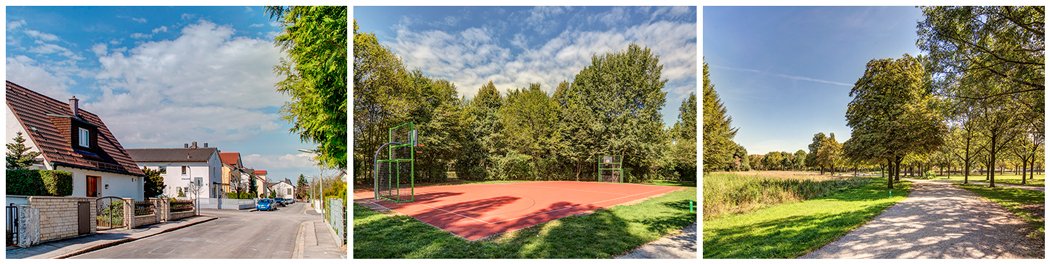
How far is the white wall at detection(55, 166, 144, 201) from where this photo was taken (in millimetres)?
8430

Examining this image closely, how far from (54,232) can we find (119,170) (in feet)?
17.1

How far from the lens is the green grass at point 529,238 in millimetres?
3062

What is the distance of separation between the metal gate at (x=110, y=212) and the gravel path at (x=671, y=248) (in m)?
9.98

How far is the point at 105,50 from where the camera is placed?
511cm

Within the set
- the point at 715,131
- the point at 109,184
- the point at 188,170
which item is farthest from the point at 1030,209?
the point at 188,170

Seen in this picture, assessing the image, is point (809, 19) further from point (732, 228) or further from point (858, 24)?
point (732, 228)

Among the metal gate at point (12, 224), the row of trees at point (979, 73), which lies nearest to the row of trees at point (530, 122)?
the row of trees at point (979, 73)

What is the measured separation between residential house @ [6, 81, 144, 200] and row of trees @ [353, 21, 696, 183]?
23.4ft

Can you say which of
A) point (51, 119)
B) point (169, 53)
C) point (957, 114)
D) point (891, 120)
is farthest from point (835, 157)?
point (51, 119)

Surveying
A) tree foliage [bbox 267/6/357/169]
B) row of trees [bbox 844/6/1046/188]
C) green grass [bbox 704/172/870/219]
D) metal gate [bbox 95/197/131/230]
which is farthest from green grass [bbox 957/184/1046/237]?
metal gate [bbox 95/197/131/230]

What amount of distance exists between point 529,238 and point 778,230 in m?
2.17

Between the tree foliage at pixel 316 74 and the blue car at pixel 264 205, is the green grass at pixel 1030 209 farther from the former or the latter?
the blue car at pixel 264 205

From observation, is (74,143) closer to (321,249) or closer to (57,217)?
(57,217)

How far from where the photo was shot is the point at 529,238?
10.5 ft
